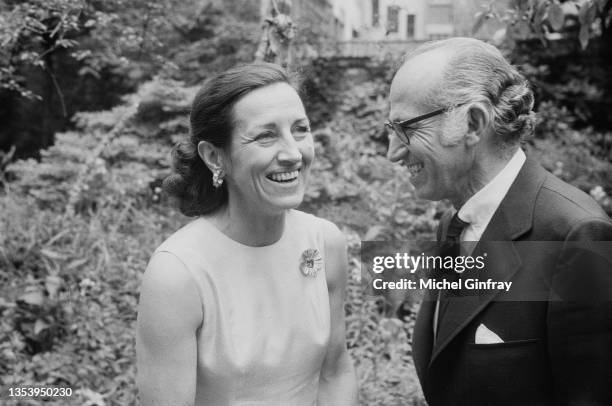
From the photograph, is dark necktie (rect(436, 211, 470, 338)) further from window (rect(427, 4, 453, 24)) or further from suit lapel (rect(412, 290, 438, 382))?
window (rect(427, 4, 453, 24))

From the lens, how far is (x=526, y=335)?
191 centimetres

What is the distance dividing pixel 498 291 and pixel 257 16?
27.9 ft

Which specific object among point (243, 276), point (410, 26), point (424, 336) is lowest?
point (424, 336)

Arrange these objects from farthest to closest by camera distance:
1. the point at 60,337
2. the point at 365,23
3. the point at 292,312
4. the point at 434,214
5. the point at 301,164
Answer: the point at 365,23
the point at 434,214
the point at 60,337
the point at 292,312
the point at 301,164

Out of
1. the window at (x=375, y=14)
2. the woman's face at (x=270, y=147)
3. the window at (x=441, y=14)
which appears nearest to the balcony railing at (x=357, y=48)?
the window at (x=441, y=14)

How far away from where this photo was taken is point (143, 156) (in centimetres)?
792

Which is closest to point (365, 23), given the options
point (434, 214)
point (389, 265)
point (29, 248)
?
point (434, 214)

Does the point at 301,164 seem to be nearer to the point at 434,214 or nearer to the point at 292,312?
the point at 292,312

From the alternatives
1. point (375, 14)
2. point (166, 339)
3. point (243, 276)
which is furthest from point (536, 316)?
point (375, 14)

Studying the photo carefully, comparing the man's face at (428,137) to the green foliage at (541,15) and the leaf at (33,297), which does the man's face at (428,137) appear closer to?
the green foliage at (541,15)

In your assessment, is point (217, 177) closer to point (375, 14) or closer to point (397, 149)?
point (397, 149)

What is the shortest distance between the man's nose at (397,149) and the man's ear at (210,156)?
1.88 ft

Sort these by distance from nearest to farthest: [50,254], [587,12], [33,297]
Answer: [587,12] → [33,297] → [50,254]

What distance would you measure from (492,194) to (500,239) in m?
0.16
